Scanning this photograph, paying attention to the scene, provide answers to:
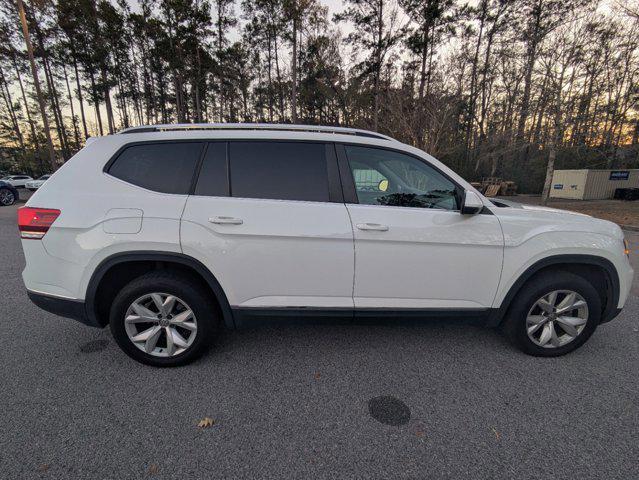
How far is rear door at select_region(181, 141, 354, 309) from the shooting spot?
7.35 ft

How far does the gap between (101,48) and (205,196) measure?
34902mm

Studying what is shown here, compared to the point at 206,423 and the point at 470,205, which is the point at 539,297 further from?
the point at 206,423

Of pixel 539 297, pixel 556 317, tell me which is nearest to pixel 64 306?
pixel 539 297

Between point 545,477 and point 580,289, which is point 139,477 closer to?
point 545,477

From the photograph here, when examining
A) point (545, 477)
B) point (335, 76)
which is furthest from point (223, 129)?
point (335, 76)

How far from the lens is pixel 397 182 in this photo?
263cm

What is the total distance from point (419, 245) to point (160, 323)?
7.19 feet

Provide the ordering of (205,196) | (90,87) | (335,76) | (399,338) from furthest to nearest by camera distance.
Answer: (90,87)
(335,76)
(399,338)
(205,196)

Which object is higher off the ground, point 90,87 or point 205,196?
point 90,87

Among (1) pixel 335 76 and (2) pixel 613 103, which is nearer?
(2) pixel 613 103

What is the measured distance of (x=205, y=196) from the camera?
230 centimetres

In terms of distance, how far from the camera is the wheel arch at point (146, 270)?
7.43ft

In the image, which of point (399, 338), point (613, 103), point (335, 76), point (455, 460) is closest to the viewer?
point (455, 460)

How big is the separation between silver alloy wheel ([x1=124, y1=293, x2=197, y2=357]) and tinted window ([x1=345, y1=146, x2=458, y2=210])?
1.73 meters
